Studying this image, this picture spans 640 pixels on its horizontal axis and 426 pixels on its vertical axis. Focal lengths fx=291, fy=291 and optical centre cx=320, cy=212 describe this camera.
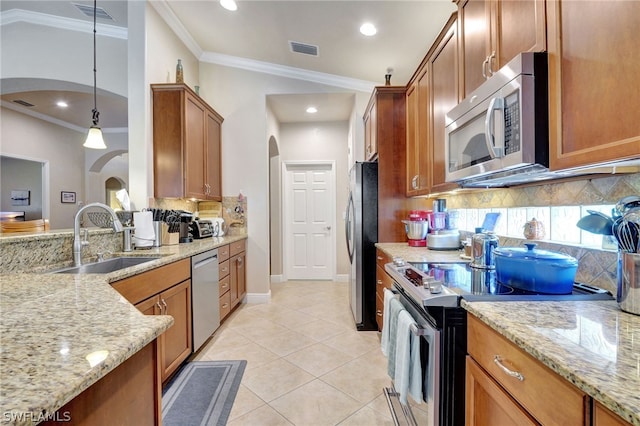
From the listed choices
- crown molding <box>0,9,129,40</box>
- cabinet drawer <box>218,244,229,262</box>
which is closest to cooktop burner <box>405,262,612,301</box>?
cabinet drawer <box>218,244,229,262</box>

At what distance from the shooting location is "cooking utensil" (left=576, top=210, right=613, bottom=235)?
1036mm

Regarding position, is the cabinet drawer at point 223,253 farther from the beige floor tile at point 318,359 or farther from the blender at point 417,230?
the blender at point 417,230

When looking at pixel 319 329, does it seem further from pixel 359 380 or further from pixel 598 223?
pixel 598 223

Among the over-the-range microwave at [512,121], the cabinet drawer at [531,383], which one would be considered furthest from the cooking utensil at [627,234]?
the cabinet drawer at [531,383]

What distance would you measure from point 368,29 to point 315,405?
3.18 meters

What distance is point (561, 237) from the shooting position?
1.41 meters

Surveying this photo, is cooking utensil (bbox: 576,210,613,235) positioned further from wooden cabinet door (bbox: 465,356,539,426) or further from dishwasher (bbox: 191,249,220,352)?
dishwasher (bbox: 191,249,220,352)

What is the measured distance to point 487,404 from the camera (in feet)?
3.03

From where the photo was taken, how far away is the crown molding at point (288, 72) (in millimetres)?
3863

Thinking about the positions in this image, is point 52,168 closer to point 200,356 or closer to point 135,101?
Result: point 135,101

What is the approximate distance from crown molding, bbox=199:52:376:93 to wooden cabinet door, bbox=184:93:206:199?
1.04 meters

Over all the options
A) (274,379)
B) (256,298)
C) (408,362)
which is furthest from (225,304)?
(408,362)

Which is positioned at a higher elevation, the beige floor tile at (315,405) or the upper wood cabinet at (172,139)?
the upper wood cabinet at (172,139)

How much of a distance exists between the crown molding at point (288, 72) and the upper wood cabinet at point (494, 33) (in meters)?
2.24
